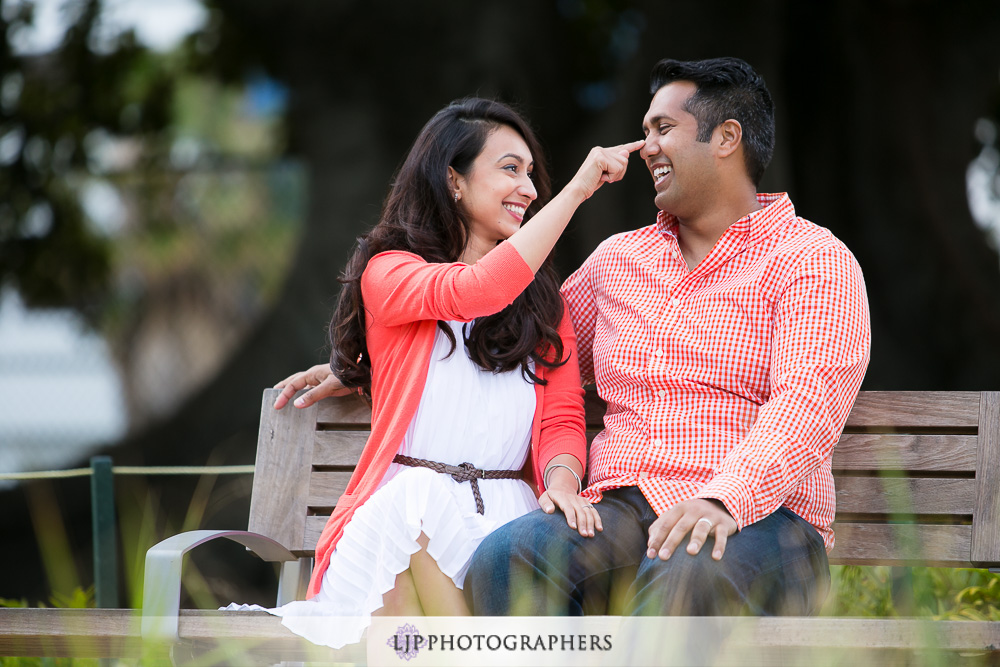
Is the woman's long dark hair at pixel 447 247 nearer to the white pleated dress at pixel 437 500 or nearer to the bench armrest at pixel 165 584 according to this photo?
the white pleated dress at pixel 437 500

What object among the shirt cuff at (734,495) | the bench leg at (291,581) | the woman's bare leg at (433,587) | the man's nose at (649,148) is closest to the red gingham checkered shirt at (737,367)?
the shirt cuff at (734,495)

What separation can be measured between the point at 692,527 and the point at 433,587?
60 centimetres

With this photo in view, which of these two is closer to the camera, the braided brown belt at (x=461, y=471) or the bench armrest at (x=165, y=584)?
the bench armrest at (x=165, y=584)

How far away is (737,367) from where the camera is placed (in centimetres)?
254

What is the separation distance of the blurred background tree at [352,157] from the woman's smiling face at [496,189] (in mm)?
3052

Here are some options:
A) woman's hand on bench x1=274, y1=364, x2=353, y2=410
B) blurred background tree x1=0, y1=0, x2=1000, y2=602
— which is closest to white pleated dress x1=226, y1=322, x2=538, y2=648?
woman's hand on bench x1=274, y1=364, x2=353, y2=410

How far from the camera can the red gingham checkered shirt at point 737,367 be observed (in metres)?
2.34

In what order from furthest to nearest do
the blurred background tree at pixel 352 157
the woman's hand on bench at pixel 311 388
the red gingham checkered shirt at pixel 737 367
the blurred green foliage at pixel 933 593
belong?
1. the blurred background tree at pixel 352 157
2. the blurred green foliage at pixel 933 593
3. the woman's hand on bench at pixel 311 388
4. the red gingham checkered shirt at pixel 737 367

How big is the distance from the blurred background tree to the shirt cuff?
363 centimetres

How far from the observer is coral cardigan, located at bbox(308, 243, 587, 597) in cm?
248

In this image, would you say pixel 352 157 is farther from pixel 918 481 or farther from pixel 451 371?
pixel 918 481

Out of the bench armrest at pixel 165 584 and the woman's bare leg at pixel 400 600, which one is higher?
the bench armrest at pixel 165 584

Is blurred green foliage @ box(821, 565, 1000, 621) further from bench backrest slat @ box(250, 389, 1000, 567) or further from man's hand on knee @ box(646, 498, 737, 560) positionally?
man's hand on knee @ box(646, 498, 737, 560)

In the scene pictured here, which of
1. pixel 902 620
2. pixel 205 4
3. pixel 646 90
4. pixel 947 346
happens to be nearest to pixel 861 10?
pixel 646 90
